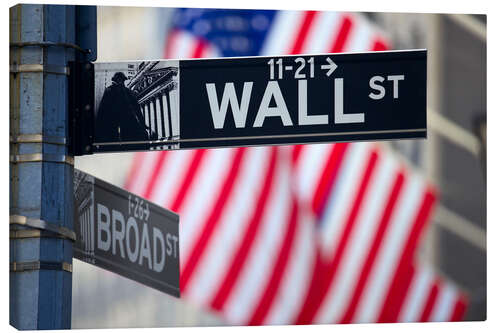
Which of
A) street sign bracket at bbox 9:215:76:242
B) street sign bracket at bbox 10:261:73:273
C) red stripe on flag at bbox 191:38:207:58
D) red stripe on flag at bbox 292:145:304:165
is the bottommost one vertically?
street sign bracket at bbox 10:261:73:273

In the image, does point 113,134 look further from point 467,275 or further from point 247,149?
point 467,275

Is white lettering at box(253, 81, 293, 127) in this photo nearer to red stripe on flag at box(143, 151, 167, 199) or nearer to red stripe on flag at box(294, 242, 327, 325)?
red stripe on flag at box(143, 151, 167, 199)

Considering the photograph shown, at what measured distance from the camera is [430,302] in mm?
7438

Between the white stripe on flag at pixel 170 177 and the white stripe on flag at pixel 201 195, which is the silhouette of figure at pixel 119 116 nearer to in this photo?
the white stripe on flag at pixel 170 177

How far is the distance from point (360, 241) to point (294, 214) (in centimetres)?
48

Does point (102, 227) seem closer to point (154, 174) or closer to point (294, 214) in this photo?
point (154, 174)

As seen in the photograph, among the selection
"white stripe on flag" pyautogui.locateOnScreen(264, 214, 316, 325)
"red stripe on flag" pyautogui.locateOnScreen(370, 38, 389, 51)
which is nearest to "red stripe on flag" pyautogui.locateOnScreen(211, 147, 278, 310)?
"white stripe on flag" pyautogui.locateOnScreen(264, 214, 316, 325)

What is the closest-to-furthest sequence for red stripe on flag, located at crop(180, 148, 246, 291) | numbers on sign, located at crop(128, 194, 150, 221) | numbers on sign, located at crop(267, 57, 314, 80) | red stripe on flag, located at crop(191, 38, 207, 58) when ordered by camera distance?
1. numbers on sign, located at crop(128, 194, 150, 221)
2. numbers on sign, located at crop(267, 57, 314, 80)
3. red stripe on flag, located at crop(180, 148, 246, 291)
4. red stripe on flag, located at crop(191, 38, 207, 58)

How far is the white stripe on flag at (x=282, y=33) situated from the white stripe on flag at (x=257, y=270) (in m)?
0.73

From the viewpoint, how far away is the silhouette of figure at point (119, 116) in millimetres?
6445

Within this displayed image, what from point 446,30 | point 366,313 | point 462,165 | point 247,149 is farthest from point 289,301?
point 446,30

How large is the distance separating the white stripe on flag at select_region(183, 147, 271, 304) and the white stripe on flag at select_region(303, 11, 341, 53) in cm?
74

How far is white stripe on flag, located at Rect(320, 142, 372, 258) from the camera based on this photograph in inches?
287

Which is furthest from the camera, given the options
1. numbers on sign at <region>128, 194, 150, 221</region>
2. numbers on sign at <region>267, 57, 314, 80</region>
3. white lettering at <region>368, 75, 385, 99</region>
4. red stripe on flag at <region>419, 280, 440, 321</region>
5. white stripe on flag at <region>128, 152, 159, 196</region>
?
red stripe on flag at <region>419, 280, 440, 321</region>
